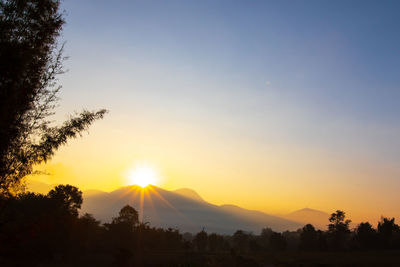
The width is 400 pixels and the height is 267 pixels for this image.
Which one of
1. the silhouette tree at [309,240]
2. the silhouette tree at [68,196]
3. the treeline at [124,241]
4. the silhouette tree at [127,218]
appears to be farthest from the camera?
the silhouette tree at [309,240]

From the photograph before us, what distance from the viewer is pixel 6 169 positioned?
13.5 metres

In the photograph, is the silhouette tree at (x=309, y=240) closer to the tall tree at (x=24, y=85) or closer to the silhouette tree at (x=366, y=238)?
the silhouette tree at (x=366, y=238)

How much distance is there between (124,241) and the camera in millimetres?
97375

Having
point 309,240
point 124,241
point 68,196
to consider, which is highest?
point 68,196

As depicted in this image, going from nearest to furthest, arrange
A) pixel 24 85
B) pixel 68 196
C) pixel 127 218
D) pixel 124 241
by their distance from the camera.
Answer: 1. pixel 24 85
2. pixel 68 196
3. pixel 124 241
4. pixel 127 218

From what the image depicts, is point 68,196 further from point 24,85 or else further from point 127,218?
point 24,85

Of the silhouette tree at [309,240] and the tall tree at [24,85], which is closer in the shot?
the tall tree at [24,85]

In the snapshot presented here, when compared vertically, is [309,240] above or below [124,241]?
above

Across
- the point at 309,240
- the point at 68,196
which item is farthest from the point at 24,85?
the point at 309,240

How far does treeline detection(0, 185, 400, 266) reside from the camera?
218 feet

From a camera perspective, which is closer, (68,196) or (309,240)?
(68,196)

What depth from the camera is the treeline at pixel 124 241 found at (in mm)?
66312

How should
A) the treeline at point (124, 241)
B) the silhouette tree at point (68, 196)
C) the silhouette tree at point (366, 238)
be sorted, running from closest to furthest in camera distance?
1. the treeline at point (124, 241)
2. the silhouette tree at point (68, 196)
3. the silhouette tree at point (366, 238)

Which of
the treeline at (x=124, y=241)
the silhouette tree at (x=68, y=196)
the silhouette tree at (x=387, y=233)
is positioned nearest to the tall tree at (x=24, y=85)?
the treeline at (x=124, y=241)
